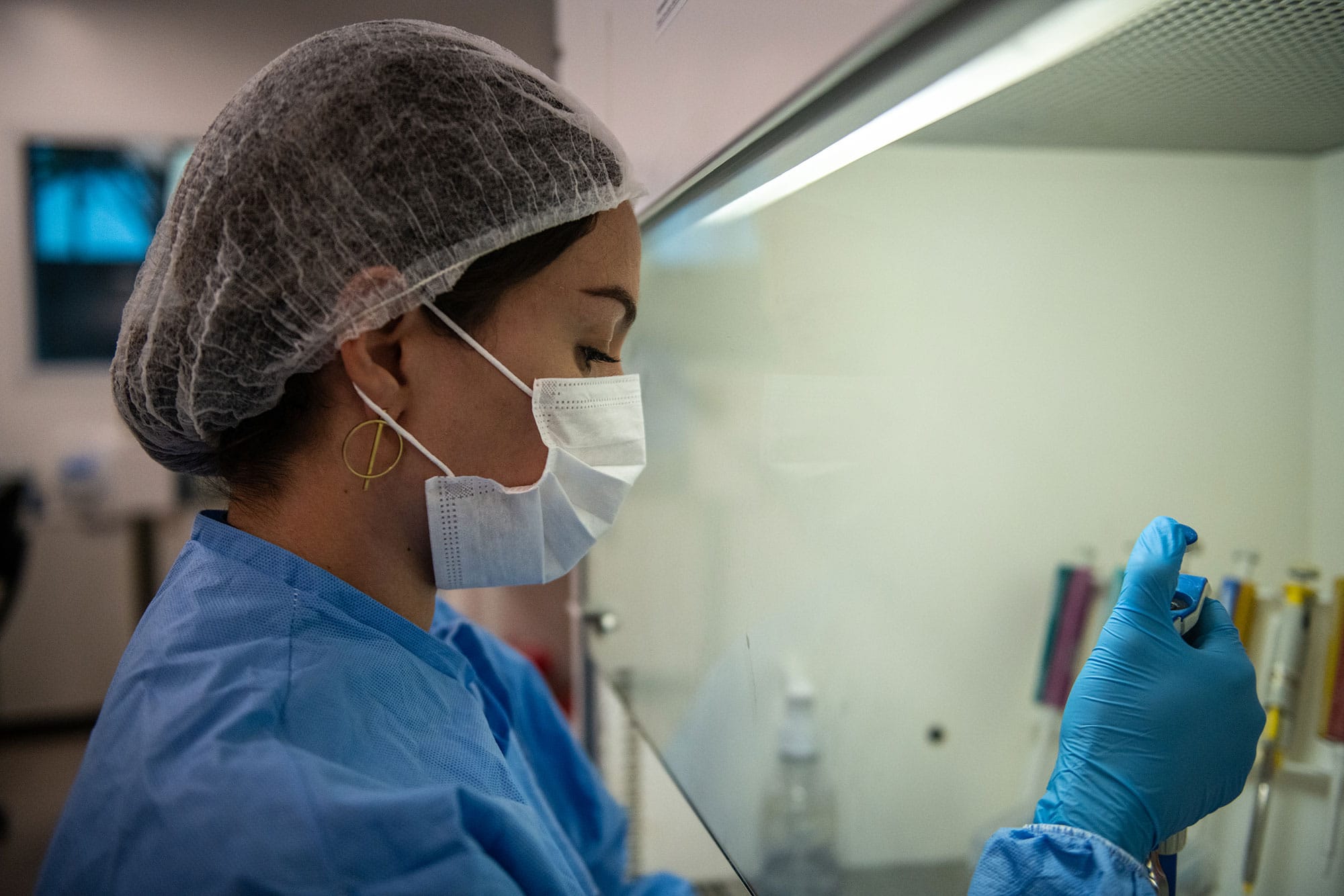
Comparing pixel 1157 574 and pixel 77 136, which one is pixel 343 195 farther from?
pixel 77 136

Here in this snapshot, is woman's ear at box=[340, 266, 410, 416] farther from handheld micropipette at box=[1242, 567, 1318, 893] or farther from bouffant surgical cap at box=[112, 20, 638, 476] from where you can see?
handheld micropipette at box=[1242, 567, 1318, 893]

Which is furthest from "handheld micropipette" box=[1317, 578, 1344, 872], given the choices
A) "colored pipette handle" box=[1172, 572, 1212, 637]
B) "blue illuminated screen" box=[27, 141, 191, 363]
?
"blue illuminated screen" box=[27, 141, 191, 363]

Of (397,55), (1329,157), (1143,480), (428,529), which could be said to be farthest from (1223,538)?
(397,55)

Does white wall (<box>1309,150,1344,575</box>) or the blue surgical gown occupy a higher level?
white wall (<box>1309,150,1344,575</box>)

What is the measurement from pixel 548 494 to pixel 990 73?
476mm

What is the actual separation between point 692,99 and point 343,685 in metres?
0.55

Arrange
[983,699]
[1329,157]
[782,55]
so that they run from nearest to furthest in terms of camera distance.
Answer: [782,55] → [1329,157] → [983,699]

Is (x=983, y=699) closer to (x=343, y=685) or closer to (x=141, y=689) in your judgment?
(x=343, y=685)

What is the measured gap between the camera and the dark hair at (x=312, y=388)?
2.22 ft

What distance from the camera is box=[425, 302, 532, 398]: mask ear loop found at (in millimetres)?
671

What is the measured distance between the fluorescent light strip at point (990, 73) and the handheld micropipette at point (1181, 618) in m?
0.35

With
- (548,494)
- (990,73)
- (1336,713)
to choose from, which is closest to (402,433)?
(548,494)

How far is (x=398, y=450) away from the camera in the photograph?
2.29ft

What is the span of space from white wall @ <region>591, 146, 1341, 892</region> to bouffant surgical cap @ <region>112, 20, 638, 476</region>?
0.91ft
